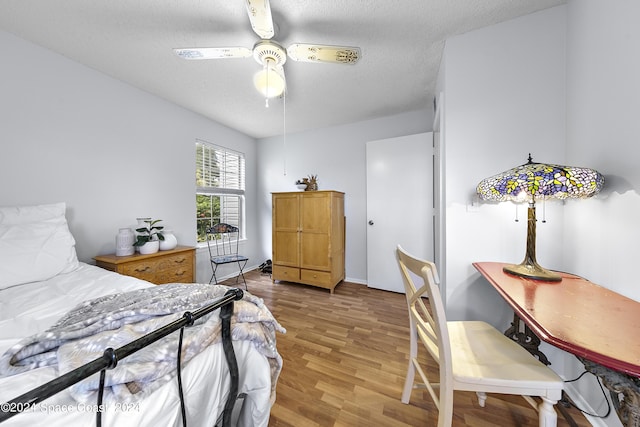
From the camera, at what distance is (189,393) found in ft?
2.26

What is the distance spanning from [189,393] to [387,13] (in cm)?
232

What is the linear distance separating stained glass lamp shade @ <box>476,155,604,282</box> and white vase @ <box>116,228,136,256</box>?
3.04 m

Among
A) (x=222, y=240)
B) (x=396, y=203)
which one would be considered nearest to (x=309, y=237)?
(x=396, y=203)

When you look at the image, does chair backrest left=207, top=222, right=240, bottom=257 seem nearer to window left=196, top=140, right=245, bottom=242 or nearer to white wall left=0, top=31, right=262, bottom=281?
window left=196, top=140, right=245, bottom=242

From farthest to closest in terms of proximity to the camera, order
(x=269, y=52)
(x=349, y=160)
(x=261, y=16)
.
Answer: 1. (x=349, y=160)
2. (x=269, y=52)
3. (x=261, y=16)

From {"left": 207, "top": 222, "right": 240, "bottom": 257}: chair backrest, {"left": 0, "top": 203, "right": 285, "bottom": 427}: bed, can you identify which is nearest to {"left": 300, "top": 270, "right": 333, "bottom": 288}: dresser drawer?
{"left": 207, "top": 222, "right": 240, "bottom": 257}: chair backrest

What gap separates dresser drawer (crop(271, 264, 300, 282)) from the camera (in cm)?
315

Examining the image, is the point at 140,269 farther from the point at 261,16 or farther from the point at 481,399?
the point at 481,399

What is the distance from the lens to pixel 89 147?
79.7 inches

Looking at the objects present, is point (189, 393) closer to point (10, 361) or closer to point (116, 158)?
point (10, 361)

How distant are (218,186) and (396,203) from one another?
9.03 feet

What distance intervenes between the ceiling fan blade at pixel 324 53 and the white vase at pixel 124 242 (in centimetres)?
220

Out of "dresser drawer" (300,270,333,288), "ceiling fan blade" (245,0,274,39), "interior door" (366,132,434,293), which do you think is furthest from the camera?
"dresser drawer" (300,270,333,288)

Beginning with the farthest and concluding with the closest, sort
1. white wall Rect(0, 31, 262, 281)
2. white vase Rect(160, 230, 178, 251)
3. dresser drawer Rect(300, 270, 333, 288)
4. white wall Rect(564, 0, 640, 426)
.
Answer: dresser drawer Rect(300, 270, 333, 288), white vase Rect(160, 230, 178, 251), white wall Rect(0, 31, 262, 281), white wall Rect(564, 0, 640, 426)
